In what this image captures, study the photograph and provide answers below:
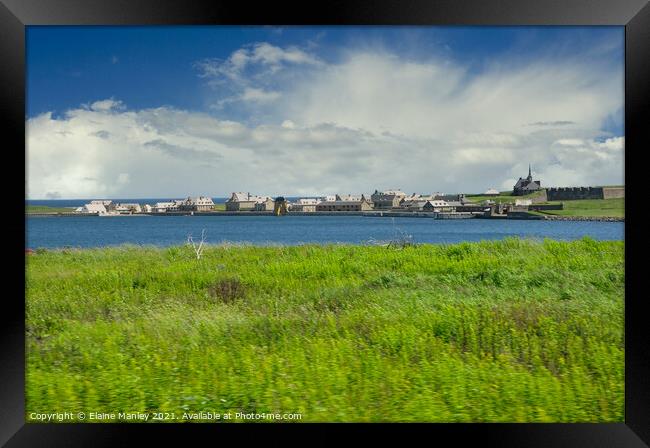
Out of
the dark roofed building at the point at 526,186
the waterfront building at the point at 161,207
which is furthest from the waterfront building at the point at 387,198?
the waterfront building at the point at 161,207

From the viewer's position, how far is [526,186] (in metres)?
11.0

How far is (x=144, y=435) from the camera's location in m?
3.27

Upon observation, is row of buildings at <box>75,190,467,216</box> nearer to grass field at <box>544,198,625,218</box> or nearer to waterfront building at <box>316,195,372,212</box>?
waterfront building at <box>316,195,372,212</box>

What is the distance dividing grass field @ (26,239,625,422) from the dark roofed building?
3642 mm

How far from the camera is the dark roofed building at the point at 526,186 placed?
10469 mm

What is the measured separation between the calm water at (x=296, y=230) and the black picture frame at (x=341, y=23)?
6.23 m

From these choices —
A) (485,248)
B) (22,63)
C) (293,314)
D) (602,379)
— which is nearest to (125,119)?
(22,63)

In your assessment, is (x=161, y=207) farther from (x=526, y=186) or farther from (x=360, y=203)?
(x=526, y=186)

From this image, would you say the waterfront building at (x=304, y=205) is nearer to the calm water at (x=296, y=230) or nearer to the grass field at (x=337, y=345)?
the calm water at (x=296, y=230)

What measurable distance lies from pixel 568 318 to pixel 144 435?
4535mm

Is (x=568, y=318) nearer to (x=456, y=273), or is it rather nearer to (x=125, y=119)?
(x=456, y=273)

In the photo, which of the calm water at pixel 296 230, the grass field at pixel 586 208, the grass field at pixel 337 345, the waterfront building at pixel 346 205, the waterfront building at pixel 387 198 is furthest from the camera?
the waterfront building at pixel 387 198

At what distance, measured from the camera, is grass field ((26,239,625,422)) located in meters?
3.55

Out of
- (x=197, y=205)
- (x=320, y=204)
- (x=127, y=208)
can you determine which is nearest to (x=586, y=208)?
(x=320, y=204)
